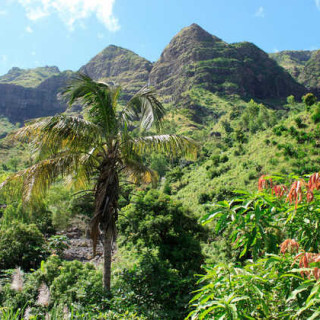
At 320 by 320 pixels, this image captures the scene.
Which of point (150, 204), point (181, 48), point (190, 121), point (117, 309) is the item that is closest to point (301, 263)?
point (117, 309)

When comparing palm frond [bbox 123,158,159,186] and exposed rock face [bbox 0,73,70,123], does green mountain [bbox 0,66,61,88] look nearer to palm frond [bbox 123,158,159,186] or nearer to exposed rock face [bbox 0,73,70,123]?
exposed rock face [bbox 0,73,70,123]

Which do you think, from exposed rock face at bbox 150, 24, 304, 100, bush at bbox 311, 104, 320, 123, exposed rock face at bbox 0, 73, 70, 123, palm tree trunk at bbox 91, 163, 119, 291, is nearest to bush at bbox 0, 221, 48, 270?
palm tree trunk at bbox 91, 163, 119, 291

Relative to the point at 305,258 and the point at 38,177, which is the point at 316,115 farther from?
the point at 305,258

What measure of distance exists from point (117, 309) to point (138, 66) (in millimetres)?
155186

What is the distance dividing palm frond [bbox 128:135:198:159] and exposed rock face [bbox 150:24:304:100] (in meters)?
97.9

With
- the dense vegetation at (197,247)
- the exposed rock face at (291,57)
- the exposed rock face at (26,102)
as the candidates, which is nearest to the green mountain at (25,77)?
the exposed rock face at (26,102)

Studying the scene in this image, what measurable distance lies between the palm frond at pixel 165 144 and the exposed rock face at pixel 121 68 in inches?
4635

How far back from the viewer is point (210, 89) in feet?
328

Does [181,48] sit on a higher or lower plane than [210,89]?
higher

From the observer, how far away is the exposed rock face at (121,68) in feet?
447

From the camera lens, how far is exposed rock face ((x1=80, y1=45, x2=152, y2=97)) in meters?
136

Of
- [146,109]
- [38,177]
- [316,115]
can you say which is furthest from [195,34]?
[38,177]

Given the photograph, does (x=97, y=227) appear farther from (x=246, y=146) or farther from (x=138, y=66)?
(x=138, y=66)

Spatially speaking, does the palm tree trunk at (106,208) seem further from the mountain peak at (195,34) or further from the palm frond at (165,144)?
the mountain peak at (195,34)
